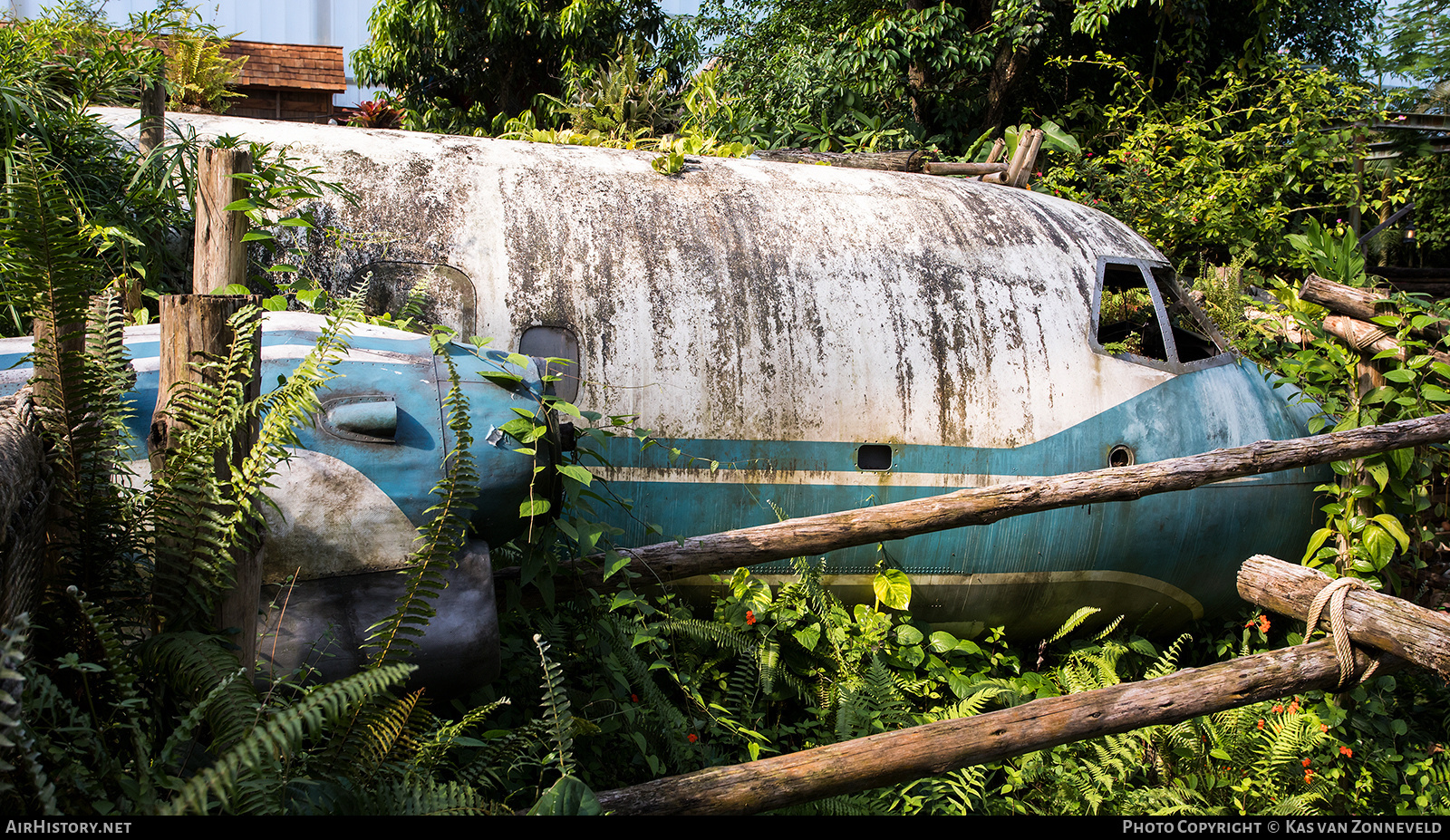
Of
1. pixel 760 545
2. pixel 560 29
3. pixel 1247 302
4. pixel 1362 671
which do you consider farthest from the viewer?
pixel 560 29

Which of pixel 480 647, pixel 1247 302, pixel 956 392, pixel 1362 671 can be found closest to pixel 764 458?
pixel 956 392

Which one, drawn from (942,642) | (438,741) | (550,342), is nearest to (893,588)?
(942,642)

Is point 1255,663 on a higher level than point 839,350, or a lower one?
lower

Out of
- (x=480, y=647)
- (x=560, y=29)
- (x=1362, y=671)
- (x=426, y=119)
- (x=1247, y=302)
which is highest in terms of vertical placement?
(x=560, y=29)

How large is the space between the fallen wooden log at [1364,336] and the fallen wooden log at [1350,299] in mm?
54

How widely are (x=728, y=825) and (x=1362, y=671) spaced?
10.2ft

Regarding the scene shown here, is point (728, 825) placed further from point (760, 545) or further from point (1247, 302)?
point (1247, 302)

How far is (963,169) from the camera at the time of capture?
8180mm

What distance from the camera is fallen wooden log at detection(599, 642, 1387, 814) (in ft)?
9.62

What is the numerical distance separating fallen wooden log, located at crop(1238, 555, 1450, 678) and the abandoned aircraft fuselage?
1133mm

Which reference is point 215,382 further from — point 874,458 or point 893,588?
point 893,588

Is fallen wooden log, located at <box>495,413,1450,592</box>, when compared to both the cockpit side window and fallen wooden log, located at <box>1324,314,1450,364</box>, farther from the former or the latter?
fallen wooden log, located at <box>1324,314,1450,364</box>

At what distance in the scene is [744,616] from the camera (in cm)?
535

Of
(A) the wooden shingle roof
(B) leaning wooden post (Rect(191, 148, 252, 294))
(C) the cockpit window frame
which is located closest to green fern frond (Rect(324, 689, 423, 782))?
(B) leaning wooden post (Rect(191, 148, 252, 294))
